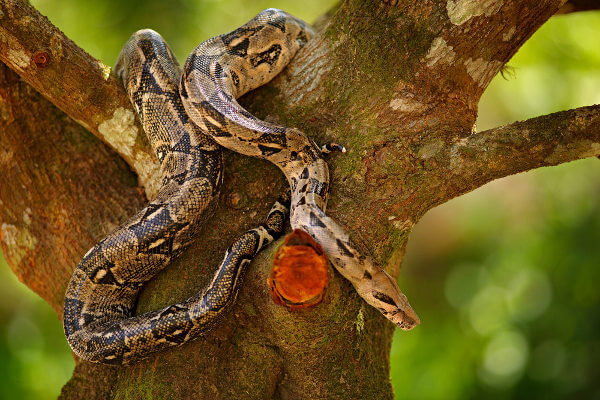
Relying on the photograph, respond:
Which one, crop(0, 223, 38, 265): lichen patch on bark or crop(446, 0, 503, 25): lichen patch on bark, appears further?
crop(0, 223, 38, 265): lichen patch on bark

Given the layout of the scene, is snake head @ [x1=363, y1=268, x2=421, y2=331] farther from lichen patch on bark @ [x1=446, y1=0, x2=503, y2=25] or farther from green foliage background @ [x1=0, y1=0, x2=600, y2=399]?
green foliage background @ [x1=0, y1=0, x2=600, y2=399]

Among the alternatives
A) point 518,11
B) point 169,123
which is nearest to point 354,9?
point 518,11

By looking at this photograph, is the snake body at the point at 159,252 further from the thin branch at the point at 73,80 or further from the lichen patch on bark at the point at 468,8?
the lichen patch on bark at the point at 468,8

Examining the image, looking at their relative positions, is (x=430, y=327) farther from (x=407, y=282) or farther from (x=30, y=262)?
(x=30, y=262)

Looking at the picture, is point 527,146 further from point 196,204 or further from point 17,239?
point 17,239

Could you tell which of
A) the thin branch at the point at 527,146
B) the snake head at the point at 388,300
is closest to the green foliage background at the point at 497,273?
the thin branch at the point at 527,146

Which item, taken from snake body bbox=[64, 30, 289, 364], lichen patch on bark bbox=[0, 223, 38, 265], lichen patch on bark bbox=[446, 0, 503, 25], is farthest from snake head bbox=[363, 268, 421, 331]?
lichen patch on bark bbox=[0, 223, 38, 265]
